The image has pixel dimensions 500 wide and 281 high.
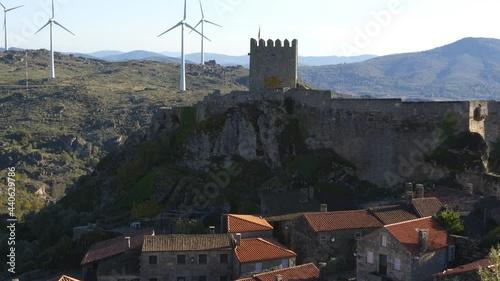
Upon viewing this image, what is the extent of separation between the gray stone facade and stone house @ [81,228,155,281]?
14.9 metres

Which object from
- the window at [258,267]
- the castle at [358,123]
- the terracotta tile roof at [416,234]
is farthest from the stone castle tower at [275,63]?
the terracotta tile roof at [416,234]

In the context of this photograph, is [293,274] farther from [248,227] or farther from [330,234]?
[248,227]

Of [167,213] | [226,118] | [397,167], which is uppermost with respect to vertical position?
[226,118]

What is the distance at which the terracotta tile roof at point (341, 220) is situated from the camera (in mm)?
41125

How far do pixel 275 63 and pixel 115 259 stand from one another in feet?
85.5

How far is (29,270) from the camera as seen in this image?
51.1 m

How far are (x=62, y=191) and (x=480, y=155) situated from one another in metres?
97.6

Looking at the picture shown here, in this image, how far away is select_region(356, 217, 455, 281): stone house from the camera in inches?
1318

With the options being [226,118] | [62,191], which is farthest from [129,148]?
[62,191]

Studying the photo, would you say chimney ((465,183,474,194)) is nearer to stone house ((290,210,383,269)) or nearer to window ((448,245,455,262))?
stone house ((290,210,383,269))

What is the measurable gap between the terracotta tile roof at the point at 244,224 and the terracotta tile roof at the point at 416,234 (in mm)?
11263

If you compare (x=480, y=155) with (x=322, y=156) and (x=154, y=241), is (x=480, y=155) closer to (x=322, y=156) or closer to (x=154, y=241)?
(x=322, y=156)

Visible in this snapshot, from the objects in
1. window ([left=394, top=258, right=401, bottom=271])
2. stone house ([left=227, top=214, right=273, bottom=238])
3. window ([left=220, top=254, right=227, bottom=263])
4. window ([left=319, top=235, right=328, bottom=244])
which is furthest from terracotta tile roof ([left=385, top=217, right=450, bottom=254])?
window ([left=220, top=254, right=227, bottom=263])

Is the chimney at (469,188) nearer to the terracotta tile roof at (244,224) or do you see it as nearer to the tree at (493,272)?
the terracotta tile roof at (244,224)
